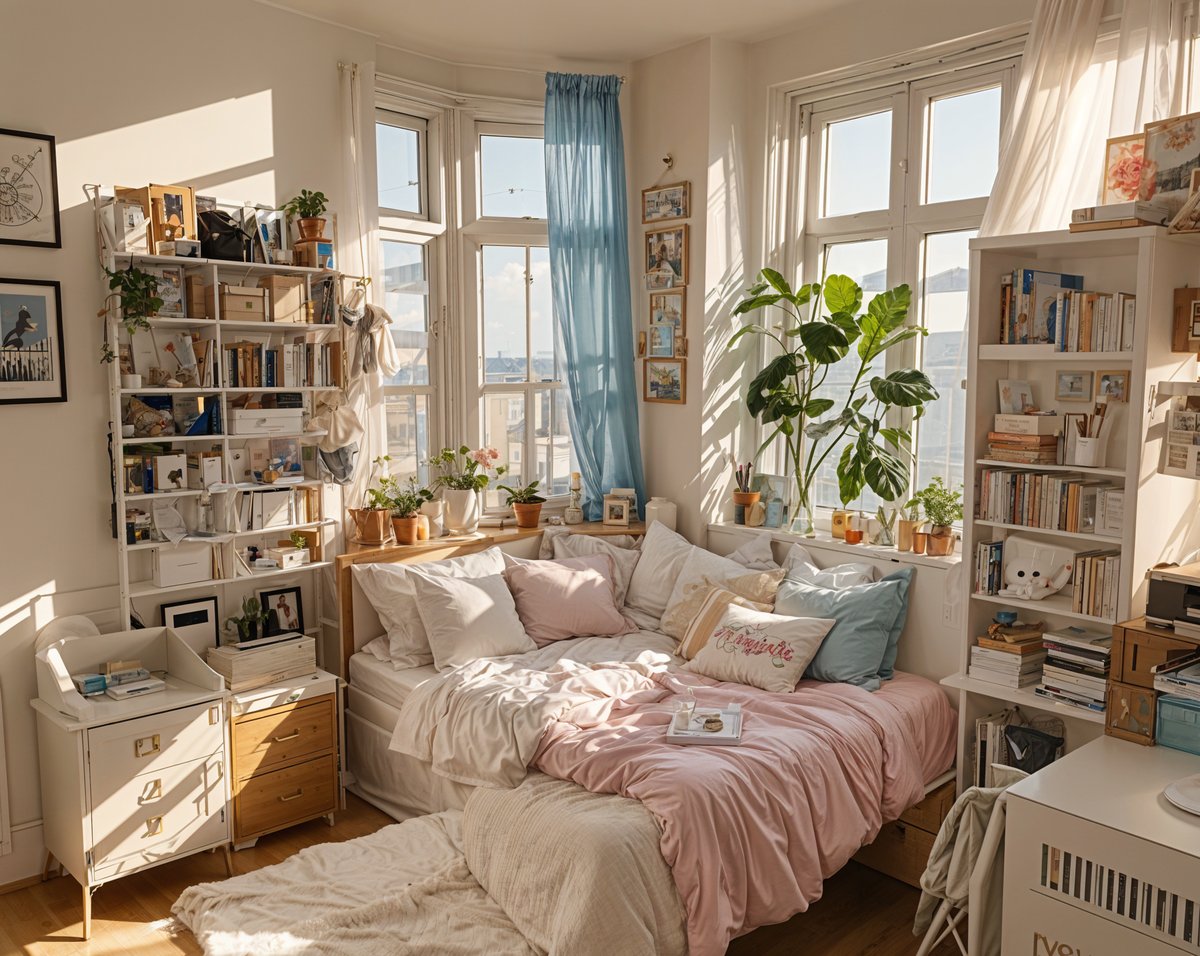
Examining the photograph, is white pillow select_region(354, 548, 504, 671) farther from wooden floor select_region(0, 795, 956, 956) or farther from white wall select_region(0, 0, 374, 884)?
white wall select_region(0, 0, 374, 884)

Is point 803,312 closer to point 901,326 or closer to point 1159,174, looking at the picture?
point 901,326

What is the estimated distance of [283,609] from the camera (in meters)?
3.91

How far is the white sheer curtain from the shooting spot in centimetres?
306

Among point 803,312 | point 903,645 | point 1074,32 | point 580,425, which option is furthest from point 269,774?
point 1074,32

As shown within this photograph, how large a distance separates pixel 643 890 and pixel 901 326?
8.46ft

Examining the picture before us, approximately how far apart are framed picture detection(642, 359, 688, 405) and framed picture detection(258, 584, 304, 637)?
1.84 metres

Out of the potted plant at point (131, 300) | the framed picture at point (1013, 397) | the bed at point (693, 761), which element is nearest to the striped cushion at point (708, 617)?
the bed at point (693, 761)

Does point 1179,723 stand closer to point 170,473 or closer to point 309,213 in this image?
point 170,473

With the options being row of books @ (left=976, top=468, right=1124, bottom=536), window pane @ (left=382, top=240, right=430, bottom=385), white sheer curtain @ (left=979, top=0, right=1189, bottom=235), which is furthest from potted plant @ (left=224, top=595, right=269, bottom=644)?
white sheer curtain @ (left=979, top=0, right=1189, bottom=235)

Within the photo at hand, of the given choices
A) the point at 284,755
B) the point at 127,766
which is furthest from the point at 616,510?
the point at 127,766

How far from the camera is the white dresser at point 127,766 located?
Answer: 3033mm

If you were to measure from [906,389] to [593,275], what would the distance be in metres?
1.58

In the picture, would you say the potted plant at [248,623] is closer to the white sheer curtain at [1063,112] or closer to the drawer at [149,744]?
the drawer at [149,744]

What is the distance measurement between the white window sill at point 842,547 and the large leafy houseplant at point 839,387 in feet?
0.33
